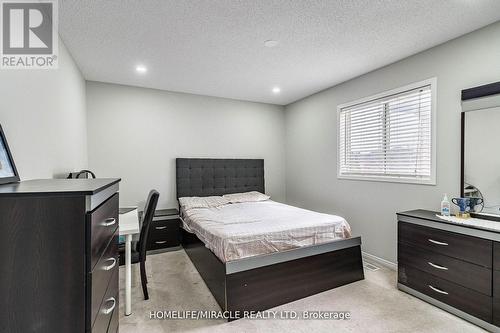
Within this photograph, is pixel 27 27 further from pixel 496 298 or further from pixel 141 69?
pixel 496 298

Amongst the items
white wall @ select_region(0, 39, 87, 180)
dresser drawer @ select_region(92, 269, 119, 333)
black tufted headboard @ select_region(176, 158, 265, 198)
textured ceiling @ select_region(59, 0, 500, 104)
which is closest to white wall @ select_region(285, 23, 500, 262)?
textured ceiling @ select_region(59, 0, 500, 104)

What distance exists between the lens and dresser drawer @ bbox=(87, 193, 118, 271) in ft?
3.11

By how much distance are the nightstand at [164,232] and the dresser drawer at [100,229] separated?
2374 millimetres

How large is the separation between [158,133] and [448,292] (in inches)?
162

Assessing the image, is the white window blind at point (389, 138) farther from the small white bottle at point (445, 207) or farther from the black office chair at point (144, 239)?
the black office chair at point (144, 239)

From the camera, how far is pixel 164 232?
3652mm

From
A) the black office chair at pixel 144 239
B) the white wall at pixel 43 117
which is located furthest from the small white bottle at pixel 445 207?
the white wall at pixel 43 117

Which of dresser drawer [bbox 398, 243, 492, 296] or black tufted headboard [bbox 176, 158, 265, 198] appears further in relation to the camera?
black tufted headboard [bbox 176, 158, 265, 198]

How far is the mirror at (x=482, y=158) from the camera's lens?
219 centimetres

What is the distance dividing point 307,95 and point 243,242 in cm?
316

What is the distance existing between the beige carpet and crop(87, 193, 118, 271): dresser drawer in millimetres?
1212

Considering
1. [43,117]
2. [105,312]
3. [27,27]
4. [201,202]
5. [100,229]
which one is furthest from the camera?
[201,202]

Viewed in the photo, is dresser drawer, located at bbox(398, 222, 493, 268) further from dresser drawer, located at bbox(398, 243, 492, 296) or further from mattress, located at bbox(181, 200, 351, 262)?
mattress, located at bbox(181, 200, 351, 262)

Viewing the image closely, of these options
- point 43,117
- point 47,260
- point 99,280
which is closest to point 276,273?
point 99,280
